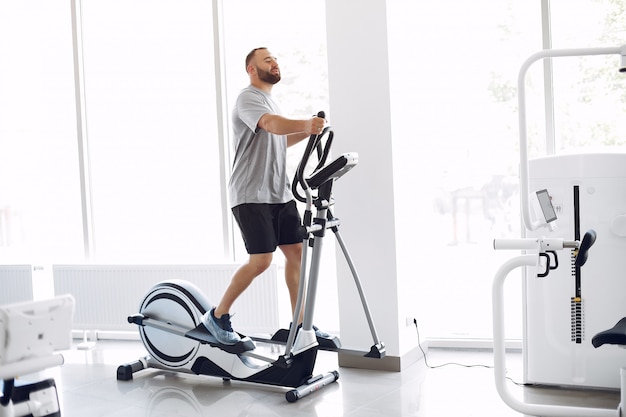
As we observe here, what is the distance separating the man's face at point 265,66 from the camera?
4008 millimetres

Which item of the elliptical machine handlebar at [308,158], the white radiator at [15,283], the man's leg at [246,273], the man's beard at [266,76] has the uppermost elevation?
the man's beard at [266,76]

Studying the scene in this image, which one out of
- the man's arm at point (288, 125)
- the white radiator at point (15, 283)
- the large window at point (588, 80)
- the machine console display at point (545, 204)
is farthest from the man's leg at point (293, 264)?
the white radiator at point (15, 283)

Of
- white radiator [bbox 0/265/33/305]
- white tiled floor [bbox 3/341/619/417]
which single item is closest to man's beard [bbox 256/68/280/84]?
white tiled floor [bbox 3/341/619/417]

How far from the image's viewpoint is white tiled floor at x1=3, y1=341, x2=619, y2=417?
11.7 feet

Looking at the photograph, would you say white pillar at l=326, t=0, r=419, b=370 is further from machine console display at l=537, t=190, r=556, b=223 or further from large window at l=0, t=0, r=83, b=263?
large window at l=0, t=0, r=83, b=263

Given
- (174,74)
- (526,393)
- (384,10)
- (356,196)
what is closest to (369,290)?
(356,196)

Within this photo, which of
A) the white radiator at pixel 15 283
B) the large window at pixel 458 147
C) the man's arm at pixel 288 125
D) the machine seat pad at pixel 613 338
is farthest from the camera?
the white radiator at pixel 15 283

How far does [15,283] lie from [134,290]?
1.06 meters

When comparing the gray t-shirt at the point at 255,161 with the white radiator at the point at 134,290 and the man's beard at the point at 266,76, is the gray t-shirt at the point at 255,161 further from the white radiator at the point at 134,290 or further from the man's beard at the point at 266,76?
the white radiator at the point at 134,290

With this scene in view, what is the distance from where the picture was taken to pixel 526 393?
371cm

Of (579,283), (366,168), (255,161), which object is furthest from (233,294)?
(579,283)

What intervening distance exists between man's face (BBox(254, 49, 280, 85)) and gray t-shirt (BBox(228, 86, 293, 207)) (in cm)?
9

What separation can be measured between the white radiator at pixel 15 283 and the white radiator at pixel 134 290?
0.67 ft

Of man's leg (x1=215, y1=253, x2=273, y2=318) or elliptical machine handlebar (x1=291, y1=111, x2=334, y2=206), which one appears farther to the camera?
man's leg (x1=215, y1=253, x2=273, y2=318)
